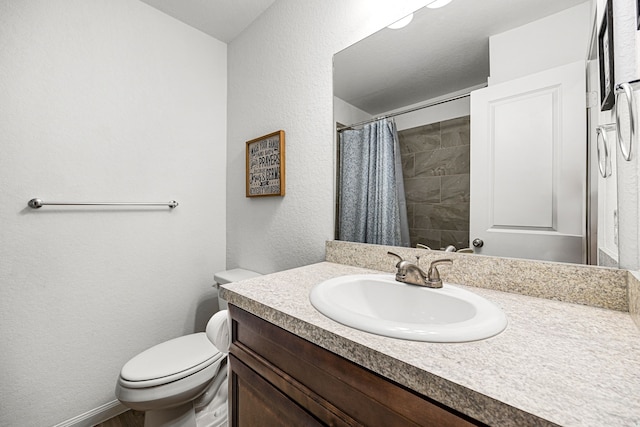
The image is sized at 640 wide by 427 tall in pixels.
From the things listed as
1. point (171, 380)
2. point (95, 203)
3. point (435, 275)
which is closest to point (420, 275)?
point (435, 275)

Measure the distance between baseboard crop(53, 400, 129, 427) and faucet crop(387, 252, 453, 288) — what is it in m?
1.67

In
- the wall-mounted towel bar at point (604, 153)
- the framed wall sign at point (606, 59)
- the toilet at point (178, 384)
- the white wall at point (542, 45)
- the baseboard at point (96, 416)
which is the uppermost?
the white wall at point (542, 45)

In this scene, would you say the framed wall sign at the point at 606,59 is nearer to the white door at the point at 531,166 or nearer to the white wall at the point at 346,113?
the white door at the point at 531,166

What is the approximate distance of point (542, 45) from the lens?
0.76 metres

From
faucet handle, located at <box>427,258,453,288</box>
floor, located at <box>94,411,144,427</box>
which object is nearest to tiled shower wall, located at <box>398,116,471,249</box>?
faucet handle, located at <box>427,258,453,288</box>

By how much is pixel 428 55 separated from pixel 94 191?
169 centimetres

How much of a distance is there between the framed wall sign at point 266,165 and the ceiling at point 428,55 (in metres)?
0.47

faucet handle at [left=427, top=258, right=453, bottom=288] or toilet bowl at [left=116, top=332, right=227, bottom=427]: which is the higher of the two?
faucet handle at [left=427, top=258, right=453, bottom=288]

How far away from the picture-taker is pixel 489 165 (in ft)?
2.78

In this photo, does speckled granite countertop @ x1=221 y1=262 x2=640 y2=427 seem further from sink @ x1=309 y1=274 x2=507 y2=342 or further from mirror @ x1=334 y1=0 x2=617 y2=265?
mirror @ x1=334 y1=0 x2=617 y2=265

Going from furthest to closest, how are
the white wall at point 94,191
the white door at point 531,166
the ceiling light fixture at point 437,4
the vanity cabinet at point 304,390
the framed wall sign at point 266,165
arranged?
1. the framed wall sign at point 266,165
2. the white wall at point 94,191
3. the ceiling light fixture at point 437,4
4. the white door at point 531,166
5. the vanity cabinet at point 304,390

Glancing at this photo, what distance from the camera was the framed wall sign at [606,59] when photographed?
615 millimetres

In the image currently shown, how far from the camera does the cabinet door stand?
615mm

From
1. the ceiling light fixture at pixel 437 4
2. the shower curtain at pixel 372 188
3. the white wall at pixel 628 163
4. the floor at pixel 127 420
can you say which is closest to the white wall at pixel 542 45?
the white wall at pixel 628 163
